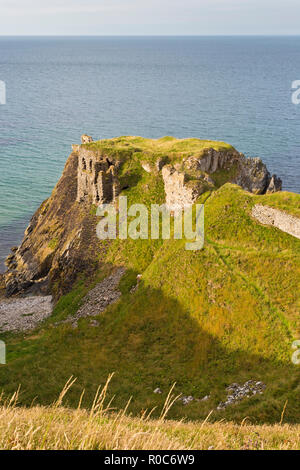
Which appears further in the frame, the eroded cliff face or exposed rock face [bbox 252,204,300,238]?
the eroded cliff face

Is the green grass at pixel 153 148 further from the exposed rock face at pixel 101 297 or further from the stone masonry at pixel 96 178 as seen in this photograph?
the exposed rock face at pixel 101 297

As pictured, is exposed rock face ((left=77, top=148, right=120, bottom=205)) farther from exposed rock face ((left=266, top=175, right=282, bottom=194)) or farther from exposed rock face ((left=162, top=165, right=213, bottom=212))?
exposed rock face ((left=266, top=175, right=282, bottom=194))

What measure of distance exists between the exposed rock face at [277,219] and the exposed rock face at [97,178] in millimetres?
26037

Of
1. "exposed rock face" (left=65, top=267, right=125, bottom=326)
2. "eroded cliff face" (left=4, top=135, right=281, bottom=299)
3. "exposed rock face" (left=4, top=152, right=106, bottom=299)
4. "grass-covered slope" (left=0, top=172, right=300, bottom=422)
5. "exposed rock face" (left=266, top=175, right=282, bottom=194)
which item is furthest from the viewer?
"exposed rock face" (left=266, top=175, right=282, bottom=194)

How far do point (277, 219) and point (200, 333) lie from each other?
1620 centimetres

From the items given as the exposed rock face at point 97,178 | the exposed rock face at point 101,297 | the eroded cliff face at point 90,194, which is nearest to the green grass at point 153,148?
the eroded cliff face at point 90,194

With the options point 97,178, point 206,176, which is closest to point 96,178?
point 97,178

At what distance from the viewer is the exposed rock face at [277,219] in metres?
44.3

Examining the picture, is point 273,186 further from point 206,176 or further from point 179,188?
point 179,188

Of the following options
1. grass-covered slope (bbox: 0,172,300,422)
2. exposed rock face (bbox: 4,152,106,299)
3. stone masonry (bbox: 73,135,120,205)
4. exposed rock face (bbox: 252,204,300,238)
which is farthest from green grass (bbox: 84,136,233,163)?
exposed rock face (bbox: 252,204,300,238)

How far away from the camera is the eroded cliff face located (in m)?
60.1

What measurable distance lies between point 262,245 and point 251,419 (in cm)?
2115

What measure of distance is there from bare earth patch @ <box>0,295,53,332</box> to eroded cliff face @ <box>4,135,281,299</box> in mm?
2920

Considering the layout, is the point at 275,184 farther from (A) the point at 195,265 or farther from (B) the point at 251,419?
(B) the point at 251,419
